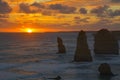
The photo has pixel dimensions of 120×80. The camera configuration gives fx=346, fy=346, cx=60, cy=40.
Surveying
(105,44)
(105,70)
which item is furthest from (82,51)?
(105,44)

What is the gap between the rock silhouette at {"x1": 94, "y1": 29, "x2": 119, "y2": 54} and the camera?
85.8 m

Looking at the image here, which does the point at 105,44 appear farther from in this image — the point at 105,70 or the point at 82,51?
the point at 105,70

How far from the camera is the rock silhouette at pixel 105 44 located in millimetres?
85812

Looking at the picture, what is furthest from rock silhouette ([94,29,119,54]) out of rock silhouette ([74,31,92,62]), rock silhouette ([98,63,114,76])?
rock silhouette ([98,63,114,76])

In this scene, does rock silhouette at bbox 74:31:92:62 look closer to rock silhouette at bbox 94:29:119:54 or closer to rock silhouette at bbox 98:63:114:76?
rock silhouette at bbox 98:63:114:76

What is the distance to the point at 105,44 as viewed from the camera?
8625cm

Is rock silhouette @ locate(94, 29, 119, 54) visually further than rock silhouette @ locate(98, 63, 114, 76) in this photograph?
Yes

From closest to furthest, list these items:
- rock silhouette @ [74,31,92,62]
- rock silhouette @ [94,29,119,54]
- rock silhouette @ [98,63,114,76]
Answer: rock silhouette @ [98,63,114,76] → rock silhouette @ [74,31,92,62] → rock silhouette @ [94,29,119,54]

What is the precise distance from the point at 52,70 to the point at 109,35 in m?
35.2

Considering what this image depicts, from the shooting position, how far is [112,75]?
1885 inches

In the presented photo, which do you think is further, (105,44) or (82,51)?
(105,44)

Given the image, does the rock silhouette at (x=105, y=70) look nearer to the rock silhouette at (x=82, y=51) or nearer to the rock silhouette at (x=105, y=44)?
the rock silhouette at (x=82, y=51)

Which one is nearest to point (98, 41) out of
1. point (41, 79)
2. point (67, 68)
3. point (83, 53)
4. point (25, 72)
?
point (83, 53)

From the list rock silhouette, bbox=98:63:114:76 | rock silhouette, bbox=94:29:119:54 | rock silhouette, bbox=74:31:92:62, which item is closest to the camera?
rock silhouette, bbox=98:63:114:76
